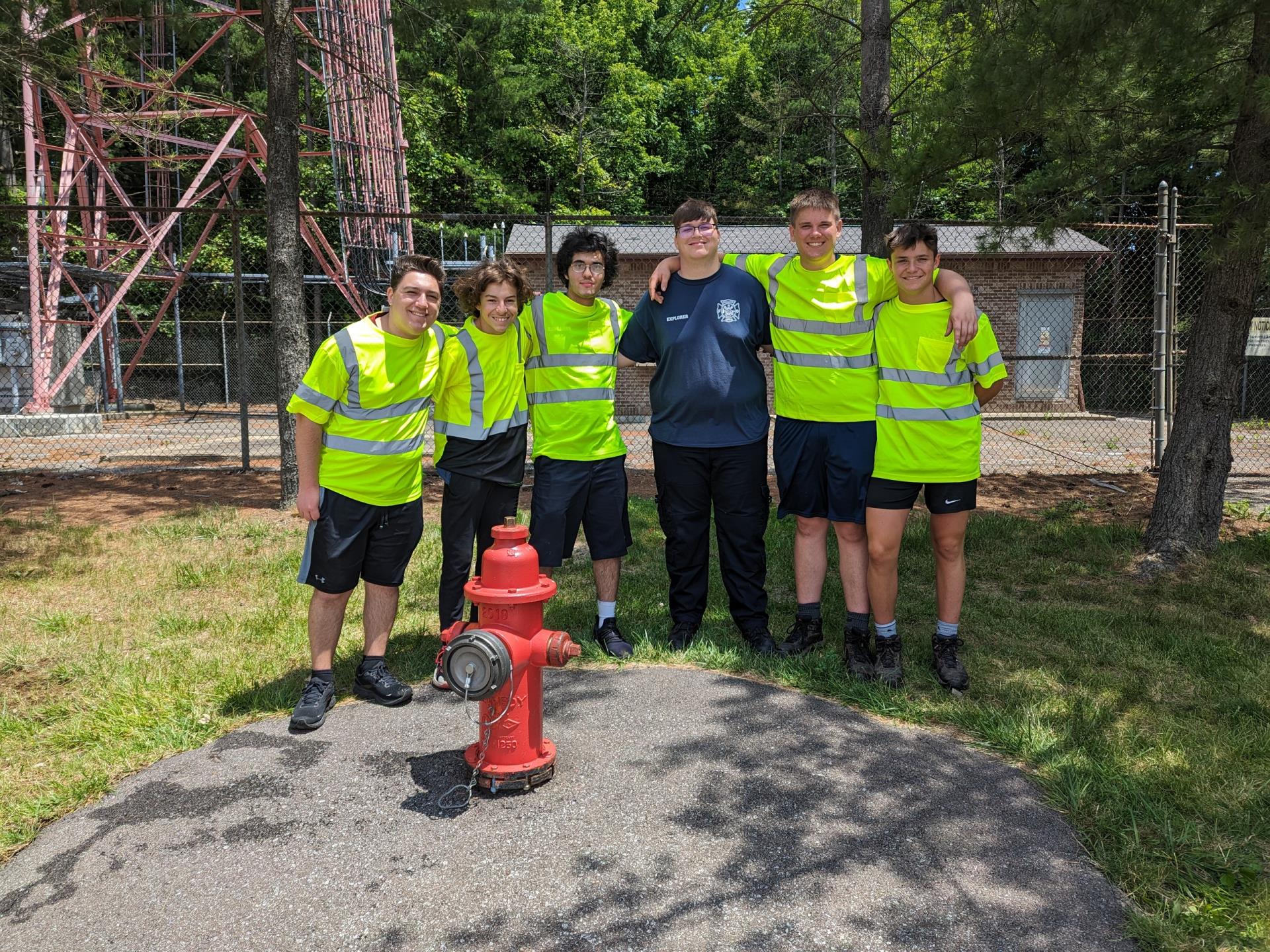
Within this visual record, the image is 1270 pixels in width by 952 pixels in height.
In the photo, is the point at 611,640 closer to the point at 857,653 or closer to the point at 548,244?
the point at 857,653

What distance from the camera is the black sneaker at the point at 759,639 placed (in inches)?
180

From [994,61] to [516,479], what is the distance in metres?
3.94

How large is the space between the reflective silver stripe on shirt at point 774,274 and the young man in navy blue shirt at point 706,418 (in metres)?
0.05

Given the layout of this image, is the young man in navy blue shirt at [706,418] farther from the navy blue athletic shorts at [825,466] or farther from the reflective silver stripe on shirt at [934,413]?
the reflective silver stripe on shirt at [934,413]

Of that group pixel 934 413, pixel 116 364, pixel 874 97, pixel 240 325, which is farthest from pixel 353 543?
pixel 116 364

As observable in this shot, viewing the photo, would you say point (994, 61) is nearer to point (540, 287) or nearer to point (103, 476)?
point (103, 476)

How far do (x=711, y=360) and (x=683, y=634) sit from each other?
143 centimetres

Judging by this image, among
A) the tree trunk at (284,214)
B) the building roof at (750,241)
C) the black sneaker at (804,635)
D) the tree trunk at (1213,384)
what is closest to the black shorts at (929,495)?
the black sneaker at (804,635)

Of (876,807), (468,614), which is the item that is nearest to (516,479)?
(468,614)

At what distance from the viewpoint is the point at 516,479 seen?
14.6 ft

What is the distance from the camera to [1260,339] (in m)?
19.4

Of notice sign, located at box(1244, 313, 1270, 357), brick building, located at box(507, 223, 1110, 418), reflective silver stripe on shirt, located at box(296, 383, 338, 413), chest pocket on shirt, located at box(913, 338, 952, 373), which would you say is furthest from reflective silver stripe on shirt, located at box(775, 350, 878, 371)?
notice sign, located at box(1244, 313, 1270, 357)

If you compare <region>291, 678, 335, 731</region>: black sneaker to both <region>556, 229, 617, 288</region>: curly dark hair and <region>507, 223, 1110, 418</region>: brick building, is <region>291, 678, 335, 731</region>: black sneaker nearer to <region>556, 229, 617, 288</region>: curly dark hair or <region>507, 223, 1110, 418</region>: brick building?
<region>556, 229, 617, 288</region>: curly dark hair

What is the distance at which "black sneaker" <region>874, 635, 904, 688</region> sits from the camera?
13.7 feet
